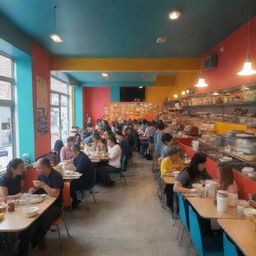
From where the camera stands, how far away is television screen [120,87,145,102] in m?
14.1

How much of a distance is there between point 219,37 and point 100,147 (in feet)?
14.2

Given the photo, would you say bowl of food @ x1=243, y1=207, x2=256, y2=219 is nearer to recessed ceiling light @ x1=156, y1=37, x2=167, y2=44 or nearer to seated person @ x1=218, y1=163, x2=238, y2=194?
seated person @ x1=218, y1=163, x2=238, y2=194

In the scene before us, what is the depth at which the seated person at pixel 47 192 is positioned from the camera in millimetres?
3223

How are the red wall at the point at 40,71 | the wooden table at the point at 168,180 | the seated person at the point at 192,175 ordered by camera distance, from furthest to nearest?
the red wall at the point at 40,71 < the wooden table at the point at 168,180 < the seated person at the point at 192,175

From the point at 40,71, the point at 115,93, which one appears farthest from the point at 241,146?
the point at 115,93

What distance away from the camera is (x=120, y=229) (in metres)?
3.94

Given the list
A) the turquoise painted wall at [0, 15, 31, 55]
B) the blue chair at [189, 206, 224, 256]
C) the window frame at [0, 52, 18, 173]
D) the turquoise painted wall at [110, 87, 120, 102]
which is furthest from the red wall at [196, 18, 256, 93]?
the turquoise painted wall at [110, 87, 120, 102]

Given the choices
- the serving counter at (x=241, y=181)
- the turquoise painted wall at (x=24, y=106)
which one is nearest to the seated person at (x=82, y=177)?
the turquoise painted wall at (x=24, y=106)

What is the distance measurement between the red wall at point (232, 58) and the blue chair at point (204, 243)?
10.8ft

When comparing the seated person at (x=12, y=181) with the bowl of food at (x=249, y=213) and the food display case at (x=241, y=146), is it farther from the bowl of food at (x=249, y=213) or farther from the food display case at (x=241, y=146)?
the food display case at (x=241, y=146)

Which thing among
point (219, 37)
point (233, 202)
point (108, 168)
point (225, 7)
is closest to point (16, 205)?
point (233, 202)

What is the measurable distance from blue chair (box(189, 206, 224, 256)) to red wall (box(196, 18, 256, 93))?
330 cm

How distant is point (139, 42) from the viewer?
19.2 ft

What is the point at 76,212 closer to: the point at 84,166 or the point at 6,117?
the point at 84,166
